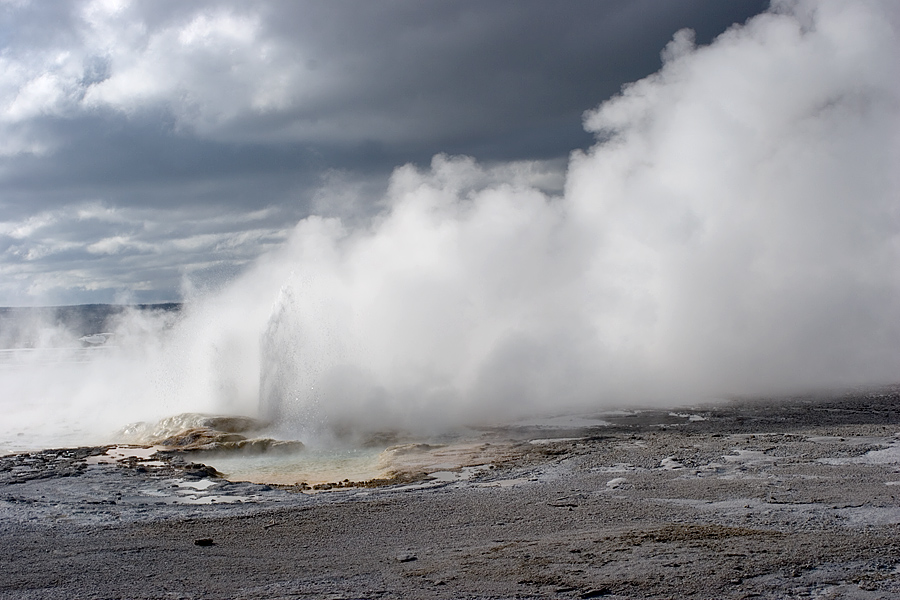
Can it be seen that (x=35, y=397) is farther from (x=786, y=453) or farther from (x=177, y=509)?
(x=786, y=453)

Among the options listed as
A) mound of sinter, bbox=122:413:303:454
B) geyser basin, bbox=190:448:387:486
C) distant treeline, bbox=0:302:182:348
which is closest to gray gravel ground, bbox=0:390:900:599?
geyser basin, bbox=190:448:387:486

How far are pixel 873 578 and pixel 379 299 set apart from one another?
20.6 m

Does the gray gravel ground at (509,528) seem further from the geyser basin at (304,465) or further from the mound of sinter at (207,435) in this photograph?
the mound of sinter at (207,435)

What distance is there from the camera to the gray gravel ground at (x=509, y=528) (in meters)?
6.39

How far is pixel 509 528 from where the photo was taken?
8367 millimetres

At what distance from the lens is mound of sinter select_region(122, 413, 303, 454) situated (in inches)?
617

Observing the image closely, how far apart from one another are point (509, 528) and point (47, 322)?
359 ft

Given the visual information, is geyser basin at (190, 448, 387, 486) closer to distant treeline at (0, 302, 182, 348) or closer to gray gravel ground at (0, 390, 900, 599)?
gray gravel ground at (0, 390, 900, 599)

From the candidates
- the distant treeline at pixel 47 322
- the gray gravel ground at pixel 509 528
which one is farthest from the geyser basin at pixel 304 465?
the distant treeline at pixel 47 322

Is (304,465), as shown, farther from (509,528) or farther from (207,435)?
(509,528)

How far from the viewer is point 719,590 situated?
593 centimetres

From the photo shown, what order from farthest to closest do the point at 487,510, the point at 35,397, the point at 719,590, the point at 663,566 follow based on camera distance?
the point at 35,397 → the point at 487,510 → the point at 663,566 → the point at 719,590

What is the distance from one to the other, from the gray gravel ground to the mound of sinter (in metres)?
2.40

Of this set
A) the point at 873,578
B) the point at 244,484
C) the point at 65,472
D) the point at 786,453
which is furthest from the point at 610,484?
the point at 65,472
